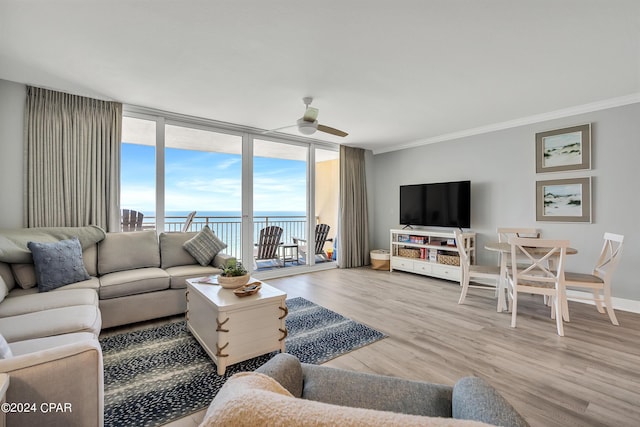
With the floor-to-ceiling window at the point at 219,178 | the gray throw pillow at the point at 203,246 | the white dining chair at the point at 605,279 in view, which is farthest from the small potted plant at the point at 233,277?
the white dining chair at the point at 605,279

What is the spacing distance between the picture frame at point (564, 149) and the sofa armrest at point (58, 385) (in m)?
4.91

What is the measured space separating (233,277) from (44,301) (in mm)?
1318

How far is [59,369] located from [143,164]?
3.30 metres

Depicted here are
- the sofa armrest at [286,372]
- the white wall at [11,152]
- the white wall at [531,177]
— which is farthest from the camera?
the white wall at [531,177]

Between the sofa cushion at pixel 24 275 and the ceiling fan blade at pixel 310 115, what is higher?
the ceiling fan blade at pixel 310 115

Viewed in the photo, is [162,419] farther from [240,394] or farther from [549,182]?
[549,182]

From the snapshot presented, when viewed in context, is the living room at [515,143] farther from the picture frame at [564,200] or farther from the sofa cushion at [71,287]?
the sofa cushion at [71,287]

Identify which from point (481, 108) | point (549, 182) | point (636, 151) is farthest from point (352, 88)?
point (636, 151)

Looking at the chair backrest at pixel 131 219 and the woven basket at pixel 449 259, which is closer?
the chair backrest at pixel 131 219

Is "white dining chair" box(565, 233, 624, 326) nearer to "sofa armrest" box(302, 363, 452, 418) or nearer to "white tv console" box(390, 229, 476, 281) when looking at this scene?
"white tv console" box(390, 229, 476, 281)

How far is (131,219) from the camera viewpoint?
3904mm

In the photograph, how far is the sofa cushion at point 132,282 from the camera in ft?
8.39

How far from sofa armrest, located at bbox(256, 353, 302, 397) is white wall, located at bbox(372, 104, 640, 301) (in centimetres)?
421

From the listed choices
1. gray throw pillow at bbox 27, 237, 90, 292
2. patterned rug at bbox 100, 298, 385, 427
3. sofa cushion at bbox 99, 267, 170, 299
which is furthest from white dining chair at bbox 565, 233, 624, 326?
gray throw pillow at bbox 27, 237, 90, 292
